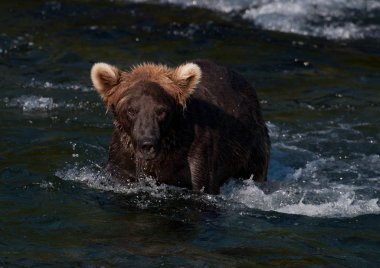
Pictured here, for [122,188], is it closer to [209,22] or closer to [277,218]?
[277,218]

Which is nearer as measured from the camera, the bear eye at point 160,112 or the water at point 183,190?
the water at point 183,190

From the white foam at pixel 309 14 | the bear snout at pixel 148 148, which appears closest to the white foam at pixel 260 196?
the bear snout at pixel 148 148

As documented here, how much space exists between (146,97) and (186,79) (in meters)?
0.54

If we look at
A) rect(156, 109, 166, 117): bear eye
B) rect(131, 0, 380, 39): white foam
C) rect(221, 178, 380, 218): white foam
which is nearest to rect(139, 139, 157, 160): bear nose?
rect(156, 109, 166, 117): bear eye

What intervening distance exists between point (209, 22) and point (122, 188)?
9626mm

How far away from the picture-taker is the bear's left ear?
405 inches

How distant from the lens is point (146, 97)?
998 centimetres

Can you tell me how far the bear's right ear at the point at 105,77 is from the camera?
405 inches

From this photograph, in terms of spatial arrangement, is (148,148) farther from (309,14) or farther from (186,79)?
(309,14)

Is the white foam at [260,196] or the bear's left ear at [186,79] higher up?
the bear's left ear at [186,79]

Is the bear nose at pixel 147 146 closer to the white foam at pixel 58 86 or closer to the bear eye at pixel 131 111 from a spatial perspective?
the bear eye at pixel 131 111

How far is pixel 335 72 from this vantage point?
17.2 metres

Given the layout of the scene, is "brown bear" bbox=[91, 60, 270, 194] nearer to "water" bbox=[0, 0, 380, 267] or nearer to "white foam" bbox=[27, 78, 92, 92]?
"water" bbox=[0, 0, 380, 267]

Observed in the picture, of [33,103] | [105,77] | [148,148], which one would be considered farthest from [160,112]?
[33,103]
